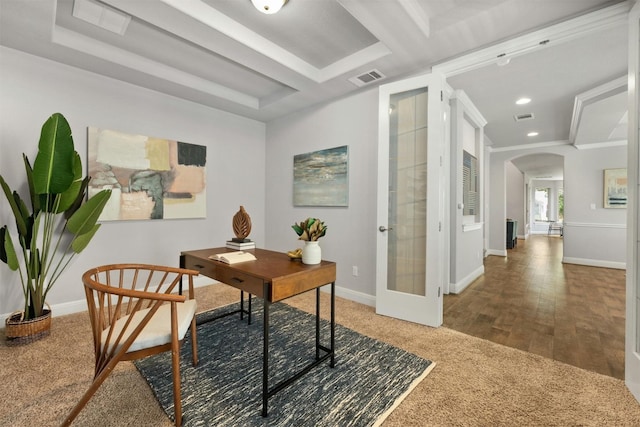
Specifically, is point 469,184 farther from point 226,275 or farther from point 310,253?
point 226,275

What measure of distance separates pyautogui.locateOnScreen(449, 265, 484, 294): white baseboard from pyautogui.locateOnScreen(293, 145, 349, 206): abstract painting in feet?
6.16

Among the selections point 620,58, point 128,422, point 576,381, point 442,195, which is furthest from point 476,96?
point 128,422

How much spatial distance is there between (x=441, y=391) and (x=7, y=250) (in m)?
3.32

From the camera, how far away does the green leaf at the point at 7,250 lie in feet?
7.08

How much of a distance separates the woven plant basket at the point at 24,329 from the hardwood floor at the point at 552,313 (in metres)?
3.61

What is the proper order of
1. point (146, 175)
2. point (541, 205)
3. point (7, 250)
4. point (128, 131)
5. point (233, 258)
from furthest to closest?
point (541, 205)
point (146, 175)
point (128, 131)
point (7, 250)
point (233, 258)

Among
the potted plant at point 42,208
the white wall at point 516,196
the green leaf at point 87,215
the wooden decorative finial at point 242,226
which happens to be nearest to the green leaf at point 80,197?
the potted plant at point 42,208

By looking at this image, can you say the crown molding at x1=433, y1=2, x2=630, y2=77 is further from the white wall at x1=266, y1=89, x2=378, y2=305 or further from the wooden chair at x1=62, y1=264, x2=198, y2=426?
the wooden chair at x1=62, y1=264, x2=198, y2=426

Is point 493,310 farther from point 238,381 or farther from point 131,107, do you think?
point 131,107

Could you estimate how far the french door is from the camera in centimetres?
263

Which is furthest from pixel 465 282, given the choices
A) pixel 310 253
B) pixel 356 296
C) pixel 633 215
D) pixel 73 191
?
pixel 73 191

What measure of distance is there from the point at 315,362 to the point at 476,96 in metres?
3.92

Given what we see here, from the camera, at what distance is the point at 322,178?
3.72 meters

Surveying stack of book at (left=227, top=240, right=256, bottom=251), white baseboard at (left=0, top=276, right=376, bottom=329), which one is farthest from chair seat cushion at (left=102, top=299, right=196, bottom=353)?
white baseboard at (left=0, top=276, right=376, bottom=329)
